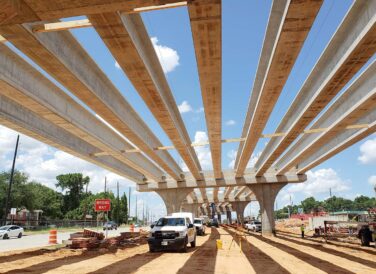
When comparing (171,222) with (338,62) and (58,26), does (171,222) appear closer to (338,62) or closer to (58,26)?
(338,62)

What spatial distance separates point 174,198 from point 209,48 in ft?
104

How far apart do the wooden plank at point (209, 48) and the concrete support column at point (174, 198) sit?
2414cm

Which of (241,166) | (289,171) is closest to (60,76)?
(241,166)

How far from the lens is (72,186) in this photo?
123438 mm

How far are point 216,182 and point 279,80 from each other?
84.5 feet

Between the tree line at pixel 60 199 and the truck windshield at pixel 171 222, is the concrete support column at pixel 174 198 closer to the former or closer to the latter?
the truck windshield at pixel 171 222

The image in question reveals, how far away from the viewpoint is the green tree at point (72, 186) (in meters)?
119

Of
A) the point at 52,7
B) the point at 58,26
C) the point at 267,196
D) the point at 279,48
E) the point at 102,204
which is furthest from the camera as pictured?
the point at 267,196

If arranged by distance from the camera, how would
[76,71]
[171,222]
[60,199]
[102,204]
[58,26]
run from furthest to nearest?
1. [60,199]
2. [102,204]
3. [171,222]
4. [76,71]
5. [58,26]

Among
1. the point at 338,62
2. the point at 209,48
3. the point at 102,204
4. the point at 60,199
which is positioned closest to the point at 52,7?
the point at 209,48

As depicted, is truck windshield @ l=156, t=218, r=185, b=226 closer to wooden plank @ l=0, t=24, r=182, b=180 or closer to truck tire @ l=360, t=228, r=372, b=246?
wooden plank @ l=0, t=24, r=182, b=180

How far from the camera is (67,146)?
2175 centimetres

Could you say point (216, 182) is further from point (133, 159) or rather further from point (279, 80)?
point (279, 80)

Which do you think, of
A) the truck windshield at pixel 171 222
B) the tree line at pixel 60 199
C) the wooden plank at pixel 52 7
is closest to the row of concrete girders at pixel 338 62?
the wooden plank at pixel 52 7
